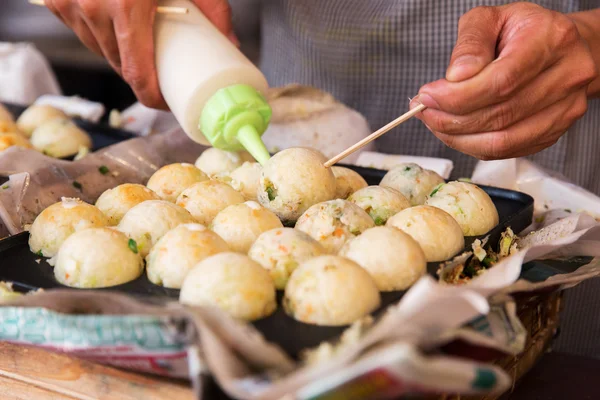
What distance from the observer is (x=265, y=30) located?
2.53 m

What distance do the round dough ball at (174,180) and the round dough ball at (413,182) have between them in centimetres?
45

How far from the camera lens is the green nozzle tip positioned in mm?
1535

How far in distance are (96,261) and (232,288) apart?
29 cm

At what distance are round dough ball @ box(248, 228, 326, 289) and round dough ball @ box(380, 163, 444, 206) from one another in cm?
39

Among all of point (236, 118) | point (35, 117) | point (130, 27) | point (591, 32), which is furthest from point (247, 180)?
point (35, 117)

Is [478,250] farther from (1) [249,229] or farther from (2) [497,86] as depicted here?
(1) [249,229]

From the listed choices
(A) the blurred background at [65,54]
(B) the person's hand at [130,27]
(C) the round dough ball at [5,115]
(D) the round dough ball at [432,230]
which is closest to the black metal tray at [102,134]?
(C) the round dough ball at [5,115]

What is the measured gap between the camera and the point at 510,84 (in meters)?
1.26

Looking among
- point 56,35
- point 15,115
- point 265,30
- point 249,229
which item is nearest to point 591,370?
point 249,229

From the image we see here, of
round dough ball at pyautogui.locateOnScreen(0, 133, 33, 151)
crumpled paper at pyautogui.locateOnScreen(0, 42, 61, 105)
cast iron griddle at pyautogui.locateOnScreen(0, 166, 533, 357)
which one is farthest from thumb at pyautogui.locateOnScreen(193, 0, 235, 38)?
crumpled paper at pyautogui.locateOnScreen(0, 42, 61, 105)

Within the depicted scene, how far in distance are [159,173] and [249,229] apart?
0.43 meters

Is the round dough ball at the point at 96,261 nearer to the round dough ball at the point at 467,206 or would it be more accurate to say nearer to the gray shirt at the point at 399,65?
the round dough ball at the point at 467,206

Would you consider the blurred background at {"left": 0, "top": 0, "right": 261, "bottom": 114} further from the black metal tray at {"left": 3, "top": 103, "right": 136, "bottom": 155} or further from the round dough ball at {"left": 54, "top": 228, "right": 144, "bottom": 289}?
the round dough ball at {"left": 54, "top": 228, "right": 144, "bottom": 289}

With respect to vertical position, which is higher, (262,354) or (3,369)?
(262,354)
